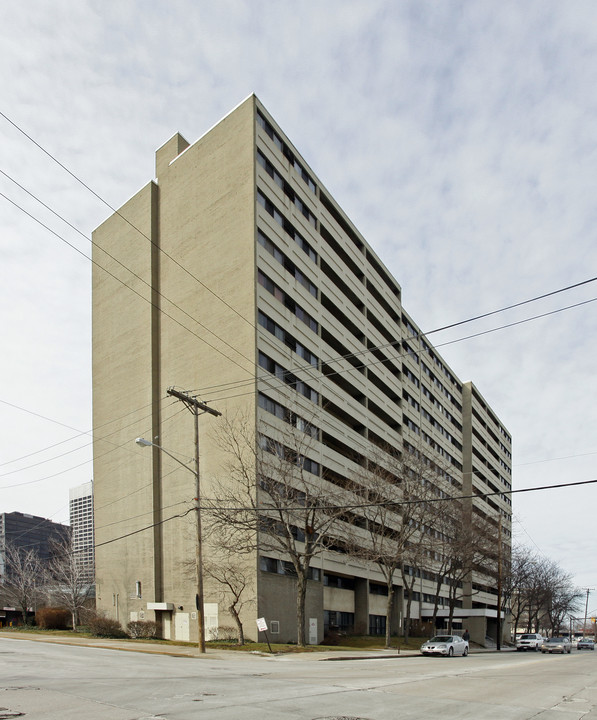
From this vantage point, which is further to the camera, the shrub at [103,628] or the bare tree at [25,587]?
the bare tree at [25,587]

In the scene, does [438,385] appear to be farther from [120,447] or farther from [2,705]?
[2,705]

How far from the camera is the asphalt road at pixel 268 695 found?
10508 mm

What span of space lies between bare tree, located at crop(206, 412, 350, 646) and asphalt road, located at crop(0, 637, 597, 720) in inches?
659

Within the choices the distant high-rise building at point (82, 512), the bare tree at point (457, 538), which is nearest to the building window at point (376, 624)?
the bare tree at point (457, 538)

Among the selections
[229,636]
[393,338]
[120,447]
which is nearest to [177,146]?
[120,447]

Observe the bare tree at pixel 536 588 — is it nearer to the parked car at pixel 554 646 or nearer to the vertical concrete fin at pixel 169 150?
the parked car at pixel 554 646

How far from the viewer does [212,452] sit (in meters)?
42.6

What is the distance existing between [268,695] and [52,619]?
4285 cm

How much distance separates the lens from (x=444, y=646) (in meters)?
37.6

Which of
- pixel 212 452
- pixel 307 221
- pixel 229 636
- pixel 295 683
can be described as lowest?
pixel 229 636

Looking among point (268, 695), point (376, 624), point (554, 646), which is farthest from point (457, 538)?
point (268, 695)

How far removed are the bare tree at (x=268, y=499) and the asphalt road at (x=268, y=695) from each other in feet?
54.9

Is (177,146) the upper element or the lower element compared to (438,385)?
upper

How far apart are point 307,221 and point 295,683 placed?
4190 cm
